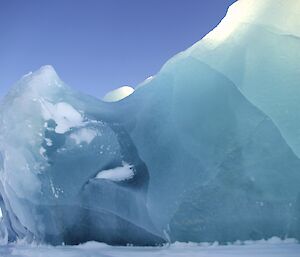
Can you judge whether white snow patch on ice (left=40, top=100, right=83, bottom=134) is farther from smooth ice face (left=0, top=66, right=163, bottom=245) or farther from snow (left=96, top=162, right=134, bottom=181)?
snow (left=96, top=162, right=134, bottom=181)

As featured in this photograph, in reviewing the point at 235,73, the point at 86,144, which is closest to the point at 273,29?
the point at 235,73

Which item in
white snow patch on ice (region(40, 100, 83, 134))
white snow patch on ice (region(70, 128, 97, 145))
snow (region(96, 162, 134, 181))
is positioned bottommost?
snow (region(96, 162, 134, 181))

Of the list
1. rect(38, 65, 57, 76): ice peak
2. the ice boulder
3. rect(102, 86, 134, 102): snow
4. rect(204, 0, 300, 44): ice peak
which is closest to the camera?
the ice boulder

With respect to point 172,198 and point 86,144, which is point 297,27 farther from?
point 86,144

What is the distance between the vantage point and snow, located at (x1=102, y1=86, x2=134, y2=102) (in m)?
7.74

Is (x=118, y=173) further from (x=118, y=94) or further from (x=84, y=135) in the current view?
(x=118, y=94)

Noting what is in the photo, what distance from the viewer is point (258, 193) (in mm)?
3408

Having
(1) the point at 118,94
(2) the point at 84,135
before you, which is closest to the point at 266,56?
(2) the point at 84,135

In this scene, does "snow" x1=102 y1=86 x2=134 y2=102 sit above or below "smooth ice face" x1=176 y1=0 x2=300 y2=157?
below

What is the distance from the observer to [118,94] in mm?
7812

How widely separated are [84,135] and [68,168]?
1.43ft

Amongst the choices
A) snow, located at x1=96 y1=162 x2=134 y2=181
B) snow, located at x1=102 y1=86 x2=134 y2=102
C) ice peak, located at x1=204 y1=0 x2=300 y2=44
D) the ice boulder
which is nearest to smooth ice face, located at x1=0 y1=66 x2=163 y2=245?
snow, located at x1=96 y1=162 x2=134 y2=181

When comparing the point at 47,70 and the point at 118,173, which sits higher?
the point at 47,70

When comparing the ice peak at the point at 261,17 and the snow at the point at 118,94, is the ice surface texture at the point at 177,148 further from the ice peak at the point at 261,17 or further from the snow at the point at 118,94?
the snow at the point at 118,94
